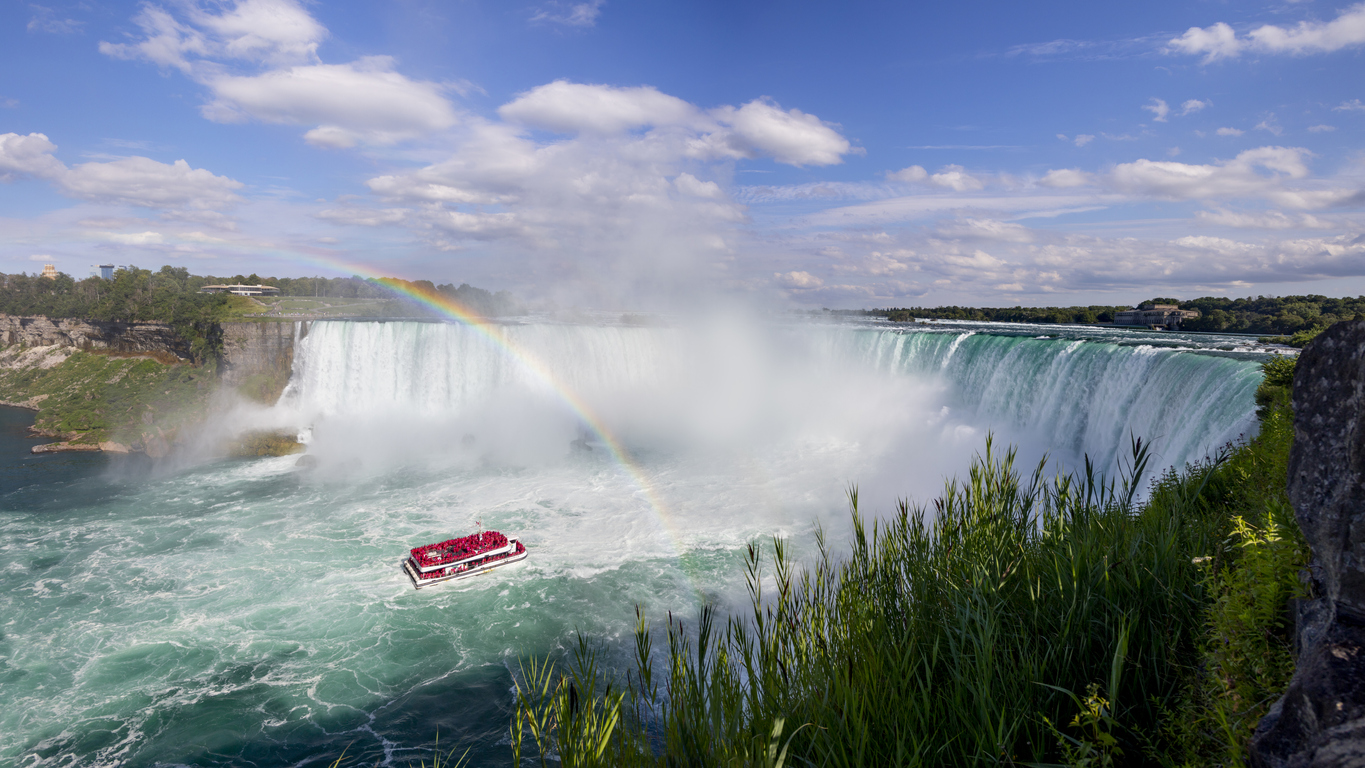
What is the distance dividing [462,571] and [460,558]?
0.38m

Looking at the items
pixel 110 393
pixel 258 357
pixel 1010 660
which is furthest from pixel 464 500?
pixel 110 393

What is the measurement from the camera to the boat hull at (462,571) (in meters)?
16.3

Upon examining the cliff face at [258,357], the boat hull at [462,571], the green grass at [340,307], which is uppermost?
the green grass at [340,307]

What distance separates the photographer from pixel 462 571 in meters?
16.9

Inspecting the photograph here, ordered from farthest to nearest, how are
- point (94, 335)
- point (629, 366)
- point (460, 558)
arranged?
point (94, 335)
point (629, 366)
point (460, 558)

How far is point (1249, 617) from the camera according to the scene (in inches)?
103

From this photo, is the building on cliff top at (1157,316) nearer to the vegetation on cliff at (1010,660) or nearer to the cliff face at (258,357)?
the vegetation on cliff at (1010,660)

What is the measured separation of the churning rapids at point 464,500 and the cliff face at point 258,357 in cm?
351

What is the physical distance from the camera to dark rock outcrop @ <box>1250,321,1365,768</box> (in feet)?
6.41

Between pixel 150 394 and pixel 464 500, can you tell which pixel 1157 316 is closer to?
pixel 464 500

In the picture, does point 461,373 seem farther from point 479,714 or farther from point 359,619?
point 479,714

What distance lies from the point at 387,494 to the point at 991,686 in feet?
83.7

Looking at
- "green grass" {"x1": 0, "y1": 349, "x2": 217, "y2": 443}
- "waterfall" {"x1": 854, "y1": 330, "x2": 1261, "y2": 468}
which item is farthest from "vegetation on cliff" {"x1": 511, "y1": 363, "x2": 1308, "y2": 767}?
"green grass" {"x1": 0, "y1": 349, "x2": 217, "y2": 443}

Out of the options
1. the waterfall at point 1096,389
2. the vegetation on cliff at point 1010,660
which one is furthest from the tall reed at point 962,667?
the waterfall at point 1096,389
